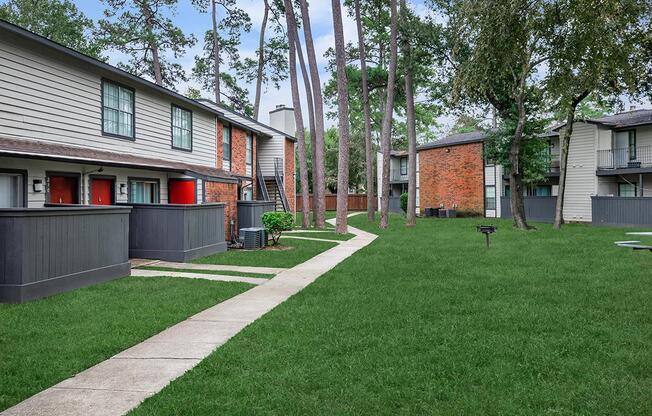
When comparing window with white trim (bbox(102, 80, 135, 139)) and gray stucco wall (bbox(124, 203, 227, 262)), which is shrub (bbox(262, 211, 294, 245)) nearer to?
gray stucco wall (bbox(124, 203, 227, 262))

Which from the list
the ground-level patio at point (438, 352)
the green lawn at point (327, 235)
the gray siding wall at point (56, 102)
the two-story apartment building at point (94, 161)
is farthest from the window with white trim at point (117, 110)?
the green lawn at point (327, 235)

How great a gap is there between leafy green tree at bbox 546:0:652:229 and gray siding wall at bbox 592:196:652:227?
71.3 ft

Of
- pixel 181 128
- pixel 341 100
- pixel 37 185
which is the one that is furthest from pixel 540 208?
pixel 37 185

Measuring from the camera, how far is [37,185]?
437 inches

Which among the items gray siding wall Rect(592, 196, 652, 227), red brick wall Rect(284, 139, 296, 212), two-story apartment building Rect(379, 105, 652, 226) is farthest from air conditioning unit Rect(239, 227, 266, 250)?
gray siding wall Rect(592, 196, 652, 227)

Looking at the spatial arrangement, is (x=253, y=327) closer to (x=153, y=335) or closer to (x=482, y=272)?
(x=153, y=335)

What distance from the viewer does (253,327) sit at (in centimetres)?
635

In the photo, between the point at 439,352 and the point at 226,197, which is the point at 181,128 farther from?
the point at 439,352

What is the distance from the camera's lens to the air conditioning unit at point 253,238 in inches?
628

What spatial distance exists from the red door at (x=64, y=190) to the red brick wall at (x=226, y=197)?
388cm

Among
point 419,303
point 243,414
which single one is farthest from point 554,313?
point 243,414

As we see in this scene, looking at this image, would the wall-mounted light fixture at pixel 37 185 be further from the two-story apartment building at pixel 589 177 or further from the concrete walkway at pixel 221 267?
the two-story apartment building at pixel 589 177

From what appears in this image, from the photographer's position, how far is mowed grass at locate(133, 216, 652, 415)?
3.98 metres

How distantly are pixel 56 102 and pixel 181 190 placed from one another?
5.66 metres
